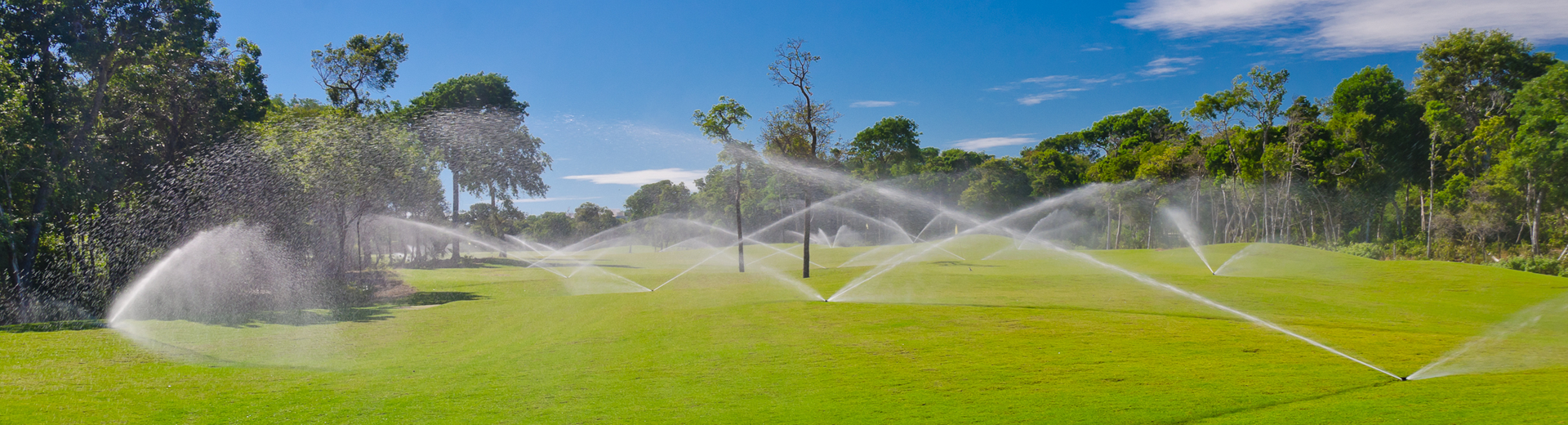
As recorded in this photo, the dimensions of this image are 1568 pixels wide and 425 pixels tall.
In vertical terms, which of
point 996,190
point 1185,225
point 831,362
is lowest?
point 831,362

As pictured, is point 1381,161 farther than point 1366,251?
Yes

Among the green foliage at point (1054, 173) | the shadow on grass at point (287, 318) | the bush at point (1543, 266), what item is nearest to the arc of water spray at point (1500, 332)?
the bush at point (1543, 266)

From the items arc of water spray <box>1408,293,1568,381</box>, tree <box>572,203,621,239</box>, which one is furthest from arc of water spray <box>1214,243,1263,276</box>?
tree <box>572,203,621,239</box>

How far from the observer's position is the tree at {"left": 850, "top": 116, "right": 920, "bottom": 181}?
8112cm

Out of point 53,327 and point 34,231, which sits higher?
point 34,231

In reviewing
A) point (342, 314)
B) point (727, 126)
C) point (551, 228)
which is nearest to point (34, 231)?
point (342, 314)

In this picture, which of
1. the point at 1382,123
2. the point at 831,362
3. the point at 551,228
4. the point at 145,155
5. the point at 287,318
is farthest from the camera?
the point at 551,228

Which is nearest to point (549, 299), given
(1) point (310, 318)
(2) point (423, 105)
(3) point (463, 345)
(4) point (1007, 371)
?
(1) point (310, 318)

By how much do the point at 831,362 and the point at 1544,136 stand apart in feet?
131

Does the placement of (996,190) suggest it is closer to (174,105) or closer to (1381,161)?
(1381,161)

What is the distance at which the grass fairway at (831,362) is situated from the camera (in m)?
8.48

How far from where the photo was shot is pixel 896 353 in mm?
12367

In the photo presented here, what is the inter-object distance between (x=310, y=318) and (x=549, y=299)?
717 cm

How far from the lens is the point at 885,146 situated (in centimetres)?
8269
